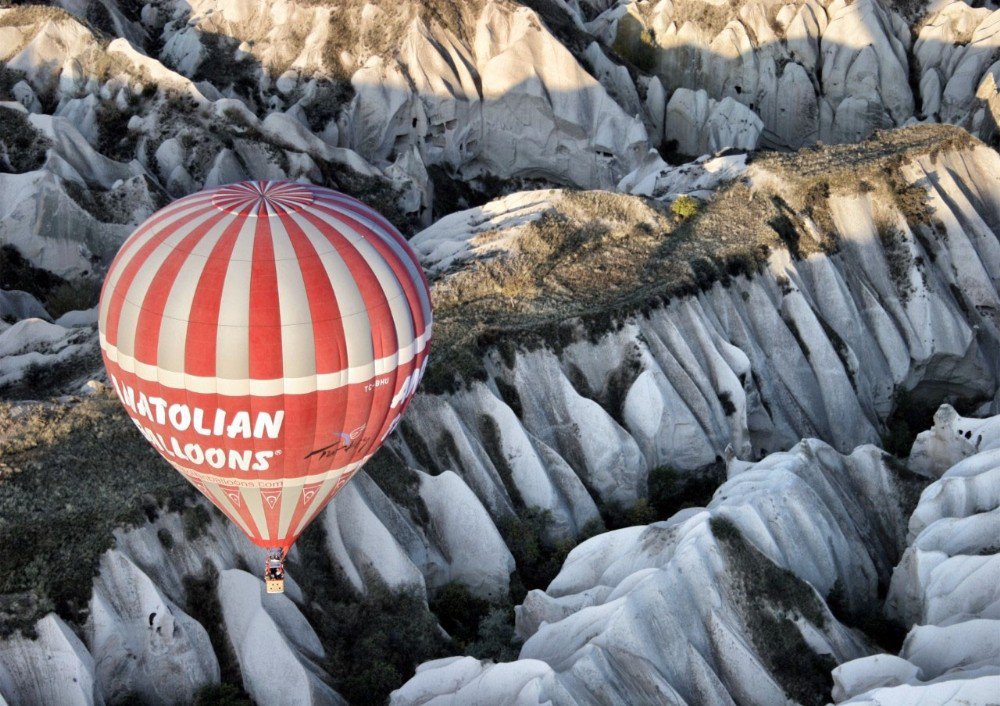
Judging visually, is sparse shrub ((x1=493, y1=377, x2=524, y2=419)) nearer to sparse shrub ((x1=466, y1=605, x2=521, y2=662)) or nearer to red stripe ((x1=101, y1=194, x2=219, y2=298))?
sparse shrub ((x1=466, y1=605, x2=521, y2=662))

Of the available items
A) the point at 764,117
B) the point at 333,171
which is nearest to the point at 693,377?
the point at 333,171

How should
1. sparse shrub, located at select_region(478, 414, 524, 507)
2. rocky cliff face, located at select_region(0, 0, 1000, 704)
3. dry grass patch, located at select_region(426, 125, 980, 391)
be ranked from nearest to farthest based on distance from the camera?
rocky cliff face, located at select_region(0, 0, 1000, 704) → sparse shrub, located at select_region(478, 414, 524, 507) → dry grass patch, located at select_region(426, 125, 980, 391)

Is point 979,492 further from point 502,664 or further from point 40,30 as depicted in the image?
point 40,30

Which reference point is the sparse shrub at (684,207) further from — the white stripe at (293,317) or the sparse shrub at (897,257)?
the white stripe at (293,317)

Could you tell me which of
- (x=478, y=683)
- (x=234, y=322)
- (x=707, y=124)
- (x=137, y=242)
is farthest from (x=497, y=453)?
(x=707, y=124)

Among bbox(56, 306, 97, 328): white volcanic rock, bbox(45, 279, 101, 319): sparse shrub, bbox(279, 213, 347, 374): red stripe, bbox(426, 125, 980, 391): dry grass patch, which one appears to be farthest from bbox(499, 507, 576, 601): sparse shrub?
bbox(45, 279, 101, 319): sparse shrub

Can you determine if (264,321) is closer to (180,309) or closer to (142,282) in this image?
(180,309)
